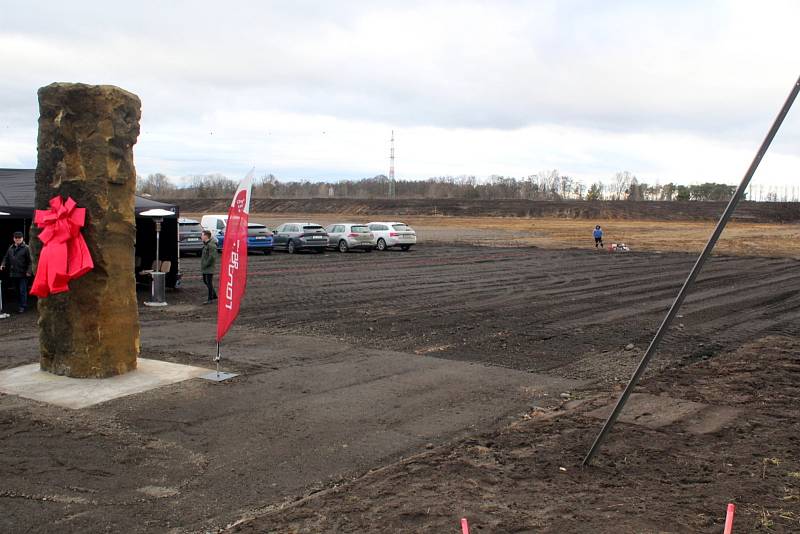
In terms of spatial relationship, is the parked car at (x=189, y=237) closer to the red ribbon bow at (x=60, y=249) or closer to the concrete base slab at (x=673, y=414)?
the red ribbon bow at (x=60, y=249)

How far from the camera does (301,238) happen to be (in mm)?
33969

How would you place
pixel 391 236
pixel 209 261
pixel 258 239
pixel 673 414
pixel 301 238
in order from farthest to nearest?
1. pixel 391 236
2. pixel 301 238
3. pixel 258 239
4. pixel 209 261
5. pixel 673 414

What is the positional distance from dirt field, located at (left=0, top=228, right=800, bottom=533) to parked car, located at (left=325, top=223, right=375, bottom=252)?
809 inches

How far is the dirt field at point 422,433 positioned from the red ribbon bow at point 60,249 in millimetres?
1499

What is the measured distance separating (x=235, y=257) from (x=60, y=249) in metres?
2.10

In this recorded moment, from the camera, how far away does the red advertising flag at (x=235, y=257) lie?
8875mm

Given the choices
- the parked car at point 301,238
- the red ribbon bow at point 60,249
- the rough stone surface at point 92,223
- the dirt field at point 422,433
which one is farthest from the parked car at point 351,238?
the red ribbon bow at point 60,249

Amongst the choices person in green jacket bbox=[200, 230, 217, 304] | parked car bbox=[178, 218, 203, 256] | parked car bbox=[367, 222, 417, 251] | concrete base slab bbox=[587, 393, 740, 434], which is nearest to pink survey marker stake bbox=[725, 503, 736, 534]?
concrete base slab bbox=[587, 393, 740, 434]

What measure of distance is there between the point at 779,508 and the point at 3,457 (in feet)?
20.8

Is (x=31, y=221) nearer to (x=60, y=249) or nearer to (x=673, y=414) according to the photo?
(x=60, y=249)

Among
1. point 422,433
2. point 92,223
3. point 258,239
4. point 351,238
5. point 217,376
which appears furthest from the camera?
point 351,238

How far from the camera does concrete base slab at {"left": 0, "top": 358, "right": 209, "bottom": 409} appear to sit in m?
8.08

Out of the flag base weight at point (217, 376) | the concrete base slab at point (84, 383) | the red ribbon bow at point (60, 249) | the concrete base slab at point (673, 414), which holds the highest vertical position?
the red ribbon bow at point (60, 249)

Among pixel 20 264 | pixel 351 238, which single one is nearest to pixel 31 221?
pixel 20 264
